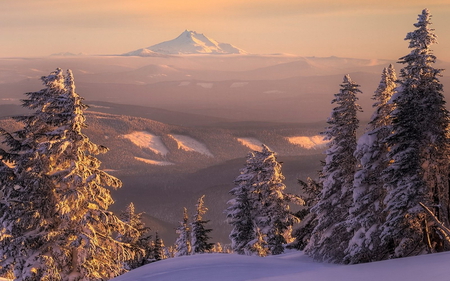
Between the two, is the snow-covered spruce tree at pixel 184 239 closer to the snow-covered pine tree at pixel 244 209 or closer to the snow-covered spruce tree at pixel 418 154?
the snow-covered pine tree at pixel 244 209

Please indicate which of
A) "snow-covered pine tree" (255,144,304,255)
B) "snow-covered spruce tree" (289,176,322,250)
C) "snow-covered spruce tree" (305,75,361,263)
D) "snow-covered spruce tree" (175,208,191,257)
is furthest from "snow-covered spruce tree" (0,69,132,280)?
"snow-covered spruce tree" (175,208,191,257)

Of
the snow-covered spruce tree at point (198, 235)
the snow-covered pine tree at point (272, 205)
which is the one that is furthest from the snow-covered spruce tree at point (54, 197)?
the snow-covered spruce tree at point (198, 235)

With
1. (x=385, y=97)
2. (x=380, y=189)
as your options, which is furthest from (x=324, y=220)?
(x=385, y=97)

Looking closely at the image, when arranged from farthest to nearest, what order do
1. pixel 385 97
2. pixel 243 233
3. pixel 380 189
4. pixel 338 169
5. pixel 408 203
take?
pixel 243 233 < pixel 338 169 < pixel 385 97 < pixel 380 189 < pixel 408 203

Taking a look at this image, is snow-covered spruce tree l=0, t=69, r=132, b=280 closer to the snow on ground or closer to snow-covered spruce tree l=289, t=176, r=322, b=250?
the snow on ground

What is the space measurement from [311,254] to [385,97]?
9.56m

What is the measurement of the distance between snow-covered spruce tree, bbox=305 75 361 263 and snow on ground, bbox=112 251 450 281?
889cm

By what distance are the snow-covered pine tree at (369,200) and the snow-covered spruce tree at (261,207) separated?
11.1m

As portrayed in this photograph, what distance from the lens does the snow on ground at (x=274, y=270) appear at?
15.1 m

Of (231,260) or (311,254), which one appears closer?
(231,260)

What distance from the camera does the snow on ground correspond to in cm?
1511

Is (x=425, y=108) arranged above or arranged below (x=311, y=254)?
above

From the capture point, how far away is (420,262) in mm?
16922

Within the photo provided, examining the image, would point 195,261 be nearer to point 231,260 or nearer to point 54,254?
point 231,260
